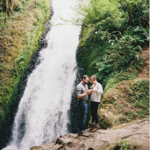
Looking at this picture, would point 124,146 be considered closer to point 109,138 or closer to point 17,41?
point 109,138

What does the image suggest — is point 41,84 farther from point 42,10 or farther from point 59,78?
point 42,10

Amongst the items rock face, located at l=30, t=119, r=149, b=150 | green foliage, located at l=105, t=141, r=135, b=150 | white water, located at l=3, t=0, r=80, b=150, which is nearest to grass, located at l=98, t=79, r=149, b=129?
rock face, located at l=30, t=119, r=149, b=150

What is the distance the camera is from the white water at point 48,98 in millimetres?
7947

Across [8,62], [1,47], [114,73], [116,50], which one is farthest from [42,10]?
[114,73]

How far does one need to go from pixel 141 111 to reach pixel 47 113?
225 inches

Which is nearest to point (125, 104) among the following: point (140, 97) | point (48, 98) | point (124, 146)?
point (140, 97)

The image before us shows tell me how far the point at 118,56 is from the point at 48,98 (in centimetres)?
541

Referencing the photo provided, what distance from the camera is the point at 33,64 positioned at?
429 inches

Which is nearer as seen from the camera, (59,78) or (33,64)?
(59,78)

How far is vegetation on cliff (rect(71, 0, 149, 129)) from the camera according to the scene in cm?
511

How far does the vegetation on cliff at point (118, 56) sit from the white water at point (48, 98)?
151 cm

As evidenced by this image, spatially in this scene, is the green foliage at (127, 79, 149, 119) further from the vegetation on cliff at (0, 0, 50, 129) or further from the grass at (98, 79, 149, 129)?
the vegetation on cliff at (0, 0, 50, 129)

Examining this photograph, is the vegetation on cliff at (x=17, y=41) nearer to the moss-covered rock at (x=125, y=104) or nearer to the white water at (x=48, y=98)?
the white water at (x=48, y=98)

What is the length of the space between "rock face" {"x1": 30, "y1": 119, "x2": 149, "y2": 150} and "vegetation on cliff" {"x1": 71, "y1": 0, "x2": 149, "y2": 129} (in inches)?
42.5
